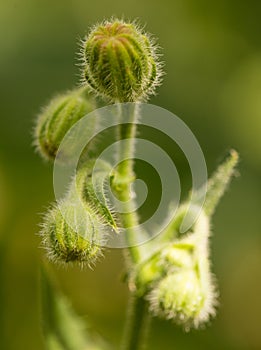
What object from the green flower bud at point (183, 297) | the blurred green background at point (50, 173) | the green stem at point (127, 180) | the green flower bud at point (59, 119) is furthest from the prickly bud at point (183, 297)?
the blurred green background at point (50, 173)

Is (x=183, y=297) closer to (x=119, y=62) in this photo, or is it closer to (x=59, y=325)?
(x=59, y=325)

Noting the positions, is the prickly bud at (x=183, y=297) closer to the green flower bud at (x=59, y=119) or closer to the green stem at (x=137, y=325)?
the green stem at (x=137, y=325)

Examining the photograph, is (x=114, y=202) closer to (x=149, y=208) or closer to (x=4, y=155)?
(x=149, y=208)

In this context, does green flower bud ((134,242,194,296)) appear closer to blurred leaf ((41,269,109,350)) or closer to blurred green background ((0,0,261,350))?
blurred leaf ((41,269,109,350))

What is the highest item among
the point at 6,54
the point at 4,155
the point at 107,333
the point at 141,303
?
the point at 6,54

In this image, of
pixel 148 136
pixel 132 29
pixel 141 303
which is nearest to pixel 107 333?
pixel 148 136

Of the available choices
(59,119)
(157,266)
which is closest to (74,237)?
(157,266)
